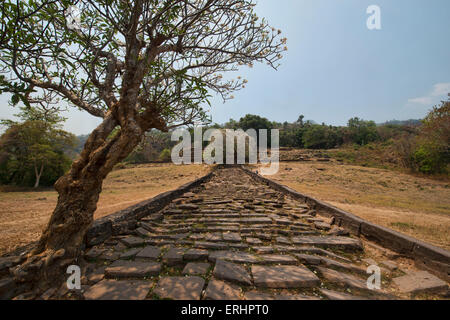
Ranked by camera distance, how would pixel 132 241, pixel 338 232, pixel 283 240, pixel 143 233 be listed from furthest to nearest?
pixel 338 232 → pixel 143 233 → pixel 283 240 → pixel 132 241

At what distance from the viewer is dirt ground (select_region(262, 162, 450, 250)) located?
4449mm

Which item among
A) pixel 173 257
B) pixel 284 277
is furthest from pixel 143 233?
pixel 284 277

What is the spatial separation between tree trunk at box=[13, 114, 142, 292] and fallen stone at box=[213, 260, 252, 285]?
6.15ft

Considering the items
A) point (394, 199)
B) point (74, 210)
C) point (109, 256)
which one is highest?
point (74, 210)

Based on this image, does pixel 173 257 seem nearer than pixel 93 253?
Yes

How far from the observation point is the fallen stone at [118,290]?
183 centimetres

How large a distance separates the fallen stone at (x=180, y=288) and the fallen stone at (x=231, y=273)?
0.23 metres

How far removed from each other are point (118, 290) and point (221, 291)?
1102mm

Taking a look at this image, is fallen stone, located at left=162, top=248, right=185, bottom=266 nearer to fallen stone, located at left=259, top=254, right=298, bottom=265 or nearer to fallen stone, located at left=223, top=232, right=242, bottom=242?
fallen stone, located at left=223, top=232, right=242, bottom=242

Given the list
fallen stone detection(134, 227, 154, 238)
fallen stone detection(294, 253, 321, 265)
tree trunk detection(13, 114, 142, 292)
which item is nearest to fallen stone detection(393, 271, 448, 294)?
fallen stone detection(294, 253, 321, 265)

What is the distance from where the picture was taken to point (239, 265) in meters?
2.41

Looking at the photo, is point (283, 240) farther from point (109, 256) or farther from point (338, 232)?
point (109, 256)

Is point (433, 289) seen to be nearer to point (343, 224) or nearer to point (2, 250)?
point (343, 224)

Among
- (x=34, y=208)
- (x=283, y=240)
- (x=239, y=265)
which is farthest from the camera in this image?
(x=34, y=208)
